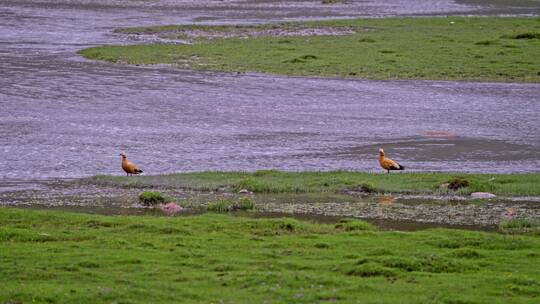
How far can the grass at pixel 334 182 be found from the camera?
18.8 m

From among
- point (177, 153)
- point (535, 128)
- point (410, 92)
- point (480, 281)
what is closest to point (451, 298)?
point (480, 281)

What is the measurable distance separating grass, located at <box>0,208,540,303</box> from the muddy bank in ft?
5.67

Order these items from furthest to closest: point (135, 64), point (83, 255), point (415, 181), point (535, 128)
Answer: point (135, 64), point (535, 128), point (415, 181), point (83, 255)

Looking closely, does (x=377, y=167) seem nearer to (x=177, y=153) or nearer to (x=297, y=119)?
(x=177, y=153)

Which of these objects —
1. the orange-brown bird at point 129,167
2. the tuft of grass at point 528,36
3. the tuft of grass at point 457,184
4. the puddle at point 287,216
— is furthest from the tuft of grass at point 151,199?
the tuft of grass at point 528,36

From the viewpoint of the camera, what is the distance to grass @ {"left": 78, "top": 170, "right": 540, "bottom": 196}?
18.8 metres

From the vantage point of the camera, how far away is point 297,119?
28281 mm

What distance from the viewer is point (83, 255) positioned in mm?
12344

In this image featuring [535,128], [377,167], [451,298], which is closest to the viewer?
[451,298]

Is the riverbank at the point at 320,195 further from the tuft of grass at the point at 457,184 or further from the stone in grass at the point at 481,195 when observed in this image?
the stone in grass at the point at 481,195

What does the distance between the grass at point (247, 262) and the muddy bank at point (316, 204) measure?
173 cm

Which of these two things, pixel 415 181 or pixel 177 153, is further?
pixel 177 153

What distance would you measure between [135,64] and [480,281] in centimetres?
2871

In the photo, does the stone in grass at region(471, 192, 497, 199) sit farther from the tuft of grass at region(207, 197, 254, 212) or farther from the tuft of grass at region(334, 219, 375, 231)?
the tuft of grass at region(207, 197, 254, 212)
